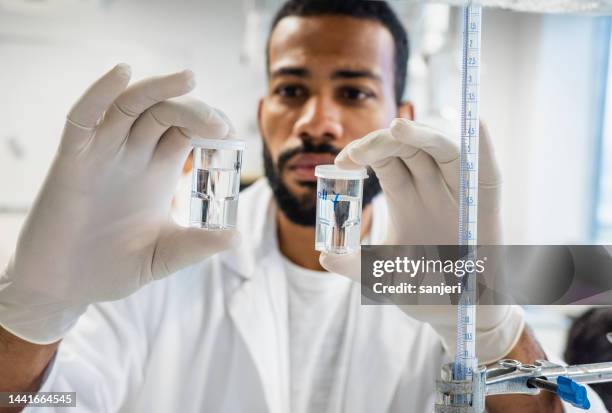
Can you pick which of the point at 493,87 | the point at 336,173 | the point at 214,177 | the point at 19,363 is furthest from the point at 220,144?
the point at 493,87

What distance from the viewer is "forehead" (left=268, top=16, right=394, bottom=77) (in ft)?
3.66

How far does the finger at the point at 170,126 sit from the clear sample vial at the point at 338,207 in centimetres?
17

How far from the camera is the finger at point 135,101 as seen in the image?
857mm

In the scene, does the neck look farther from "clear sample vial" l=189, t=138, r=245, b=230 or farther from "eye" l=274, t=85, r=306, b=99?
"clear sample vial" l=189, t=138, r=245, b=230

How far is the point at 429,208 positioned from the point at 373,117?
0.24m

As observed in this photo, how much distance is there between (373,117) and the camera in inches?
45.2

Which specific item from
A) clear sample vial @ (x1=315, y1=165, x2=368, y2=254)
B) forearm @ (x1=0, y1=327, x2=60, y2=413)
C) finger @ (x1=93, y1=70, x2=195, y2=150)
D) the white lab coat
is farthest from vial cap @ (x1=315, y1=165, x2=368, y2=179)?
forearm @ (x1=0, y1=327, x2=60, y2=413)

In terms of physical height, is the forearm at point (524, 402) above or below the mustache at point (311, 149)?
below

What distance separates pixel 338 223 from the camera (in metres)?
0.90

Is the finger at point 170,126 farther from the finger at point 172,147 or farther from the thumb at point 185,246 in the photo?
the thumb at point 185,246

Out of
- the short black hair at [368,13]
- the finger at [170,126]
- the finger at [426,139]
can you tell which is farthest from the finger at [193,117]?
the short black hair at [368,13]

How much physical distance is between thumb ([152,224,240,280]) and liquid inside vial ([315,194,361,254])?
0.43 feet

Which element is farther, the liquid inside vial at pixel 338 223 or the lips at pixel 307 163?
the lips at pixel 307 163

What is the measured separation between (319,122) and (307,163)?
0.26 ft
